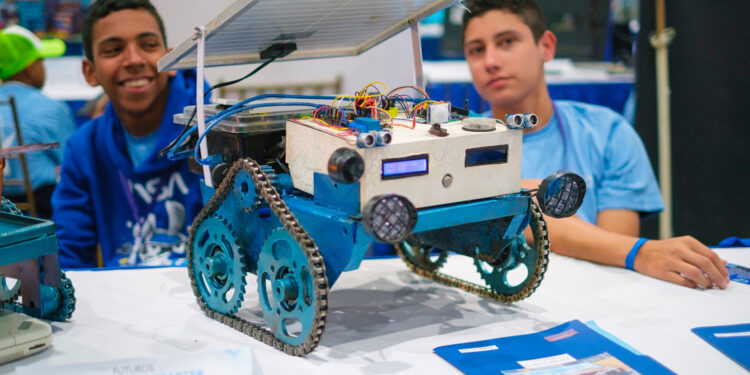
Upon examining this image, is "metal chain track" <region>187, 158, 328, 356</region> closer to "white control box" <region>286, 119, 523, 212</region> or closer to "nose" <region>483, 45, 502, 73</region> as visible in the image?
"white control box" <region>286, 119, 523, 212</region>

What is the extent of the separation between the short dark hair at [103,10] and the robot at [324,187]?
58 cm

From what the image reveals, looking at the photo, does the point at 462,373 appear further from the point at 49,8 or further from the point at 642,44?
the point at 49,8

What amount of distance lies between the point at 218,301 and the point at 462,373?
50 cm

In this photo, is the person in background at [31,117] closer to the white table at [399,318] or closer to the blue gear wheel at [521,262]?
the white table at [399,318]

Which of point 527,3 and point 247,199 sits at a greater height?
point 527,3

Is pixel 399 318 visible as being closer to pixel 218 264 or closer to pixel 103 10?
pixel 218 264

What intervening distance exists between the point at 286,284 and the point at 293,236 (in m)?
0.09

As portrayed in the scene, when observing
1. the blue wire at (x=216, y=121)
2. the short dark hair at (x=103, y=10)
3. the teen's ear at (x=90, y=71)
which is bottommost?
the blue wire at (x=216, y=121)

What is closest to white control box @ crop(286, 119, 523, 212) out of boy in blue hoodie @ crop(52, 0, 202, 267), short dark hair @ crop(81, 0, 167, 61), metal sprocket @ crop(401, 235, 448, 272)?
metal sprocket @ crop(401, 235, 448, 272)

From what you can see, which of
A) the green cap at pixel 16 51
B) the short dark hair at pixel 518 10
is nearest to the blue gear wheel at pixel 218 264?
the short dark hair at pixel 518 10

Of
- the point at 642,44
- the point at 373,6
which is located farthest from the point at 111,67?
the point at 642,44

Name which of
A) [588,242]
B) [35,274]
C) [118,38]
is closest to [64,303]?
[35,274]

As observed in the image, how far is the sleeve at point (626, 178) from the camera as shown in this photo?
2029 mm

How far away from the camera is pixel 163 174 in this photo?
1.92 m
